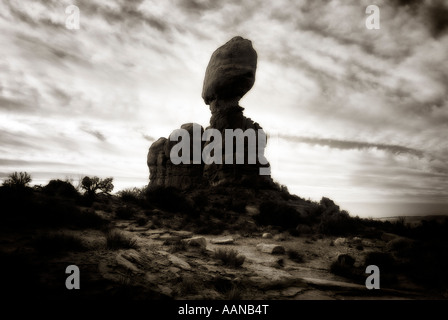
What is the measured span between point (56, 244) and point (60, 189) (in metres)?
10.5

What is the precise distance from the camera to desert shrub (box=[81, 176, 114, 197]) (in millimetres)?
16352

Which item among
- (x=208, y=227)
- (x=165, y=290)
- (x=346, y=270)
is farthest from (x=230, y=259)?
(x=208, y=227)

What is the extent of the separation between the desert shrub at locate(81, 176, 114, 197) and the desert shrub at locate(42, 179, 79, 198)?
1020 mm

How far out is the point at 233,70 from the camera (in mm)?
27281

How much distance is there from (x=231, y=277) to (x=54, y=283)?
419 centimetres

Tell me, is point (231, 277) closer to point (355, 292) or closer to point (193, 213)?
point (355, 292)

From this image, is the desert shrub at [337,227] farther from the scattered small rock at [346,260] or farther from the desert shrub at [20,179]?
the desert shrub at [20,179]

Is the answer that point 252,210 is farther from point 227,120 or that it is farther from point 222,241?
point 227,120

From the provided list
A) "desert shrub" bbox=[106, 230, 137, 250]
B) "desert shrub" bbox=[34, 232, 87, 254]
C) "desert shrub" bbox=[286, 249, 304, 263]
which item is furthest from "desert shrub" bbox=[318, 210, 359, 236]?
"desert shrub" bbox=[34, 232, 87, 254]

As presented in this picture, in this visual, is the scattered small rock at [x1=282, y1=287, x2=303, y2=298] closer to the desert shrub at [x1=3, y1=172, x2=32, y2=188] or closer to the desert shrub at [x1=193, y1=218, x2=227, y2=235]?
Answer: the desert shrub at [x1=193, y1=218, x2=227, y2=235]

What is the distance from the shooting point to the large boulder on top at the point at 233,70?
27.3 metres

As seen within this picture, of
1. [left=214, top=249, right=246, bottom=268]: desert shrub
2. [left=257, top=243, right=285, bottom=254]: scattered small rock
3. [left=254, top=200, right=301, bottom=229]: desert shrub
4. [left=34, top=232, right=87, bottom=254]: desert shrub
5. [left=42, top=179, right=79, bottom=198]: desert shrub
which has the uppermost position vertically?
[left=42, top=179, right=79, bottom=198]: desert shrub

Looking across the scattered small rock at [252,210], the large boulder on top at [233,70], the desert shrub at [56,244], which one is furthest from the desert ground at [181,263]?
the large boulder on top at [233,70]
